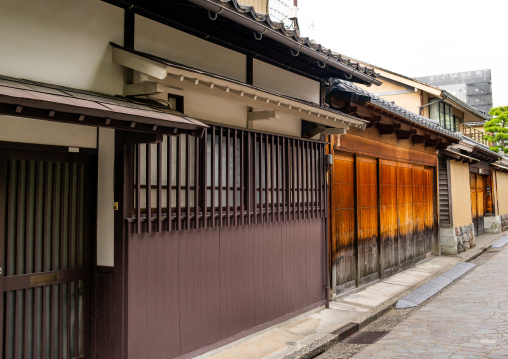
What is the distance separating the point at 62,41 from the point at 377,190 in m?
10.8

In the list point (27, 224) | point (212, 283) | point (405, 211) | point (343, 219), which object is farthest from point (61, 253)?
point (405, 211)

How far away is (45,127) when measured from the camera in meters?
5.37

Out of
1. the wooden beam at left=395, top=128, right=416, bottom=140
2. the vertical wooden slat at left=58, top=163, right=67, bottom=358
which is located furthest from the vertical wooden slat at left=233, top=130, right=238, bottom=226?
the wooden beam at left=395, top=128, right=416, bottom=140

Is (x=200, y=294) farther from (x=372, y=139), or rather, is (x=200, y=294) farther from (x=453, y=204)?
(x=453, y=204)

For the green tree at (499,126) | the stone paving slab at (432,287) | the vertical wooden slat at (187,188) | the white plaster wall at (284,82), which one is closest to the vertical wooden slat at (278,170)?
the white plaster wall at (284,82)

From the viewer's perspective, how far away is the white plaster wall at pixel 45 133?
16.4 feet

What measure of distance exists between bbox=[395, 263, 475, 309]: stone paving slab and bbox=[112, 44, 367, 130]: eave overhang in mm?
5911

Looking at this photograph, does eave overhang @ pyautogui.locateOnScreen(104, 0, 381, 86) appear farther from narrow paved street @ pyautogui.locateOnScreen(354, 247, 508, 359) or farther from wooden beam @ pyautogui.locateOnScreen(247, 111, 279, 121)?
narrow paved street @ pyautogui.locateOnScreen(354, 247, 508, 359)

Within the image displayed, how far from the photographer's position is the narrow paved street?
300 inches

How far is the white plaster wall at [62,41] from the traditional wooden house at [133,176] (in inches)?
0.6

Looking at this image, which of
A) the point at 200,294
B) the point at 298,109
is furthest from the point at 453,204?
the point at 200,294

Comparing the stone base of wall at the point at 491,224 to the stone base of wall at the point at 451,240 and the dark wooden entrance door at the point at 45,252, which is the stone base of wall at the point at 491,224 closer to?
the stone base of wall at the point at 451,240

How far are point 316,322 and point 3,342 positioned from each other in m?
5.95

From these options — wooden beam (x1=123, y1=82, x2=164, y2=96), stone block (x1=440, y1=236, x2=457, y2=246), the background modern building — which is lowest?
stone block (x1=440, y1=236, x2=457, y2=246)
